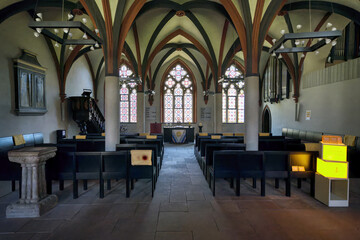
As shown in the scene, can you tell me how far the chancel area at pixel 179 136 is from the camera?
12.7 ft

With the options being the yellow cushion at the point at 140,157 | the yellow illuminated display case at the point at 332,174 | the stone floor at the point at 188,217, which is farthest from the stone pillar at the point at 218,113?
the yellow cushion at the point at 140,157

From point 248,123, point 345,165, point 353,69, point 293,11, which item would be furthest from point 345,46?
point 345,165

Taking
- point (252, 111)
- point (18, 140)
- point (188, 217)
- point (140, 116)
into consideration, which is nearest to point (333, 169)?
point (252, 111)

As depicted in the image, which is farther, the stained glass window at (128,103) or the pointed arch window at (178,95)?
the pointed arch window at (178,95)

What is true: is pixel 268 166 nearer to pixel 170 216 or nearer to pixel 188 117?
pixel 170 216

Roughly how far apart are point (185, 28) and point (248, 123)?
8.17m

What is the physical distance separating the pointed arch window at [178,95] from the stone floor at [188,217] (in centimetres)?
1296

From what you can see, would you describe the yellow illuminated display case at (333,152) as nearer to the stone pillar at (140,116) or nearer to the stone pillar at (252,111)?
the stone pillar at (252,111)

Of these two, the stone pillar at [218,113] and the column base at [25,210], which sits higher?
the stone pillar at [218,113]

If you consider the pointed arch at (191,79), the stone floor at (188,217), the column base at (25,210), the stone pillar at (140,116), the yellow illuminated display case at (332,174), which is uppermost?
the pointed arch at (191,79)

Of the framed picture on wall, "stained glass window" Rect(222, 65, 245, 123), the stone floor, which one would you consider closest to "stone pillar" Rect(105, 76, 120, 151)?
the stone floor

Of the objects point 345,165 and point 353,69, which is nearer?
point 345,165

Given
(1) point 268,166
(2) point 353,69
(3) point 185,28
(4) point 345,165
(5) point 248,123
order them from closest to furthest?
(4) point 345,165, (1) point 268,166, (5) point 248,123, (2) point 353,69, (3) point 185,28

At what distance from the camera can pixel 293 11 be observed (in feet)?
29.9
